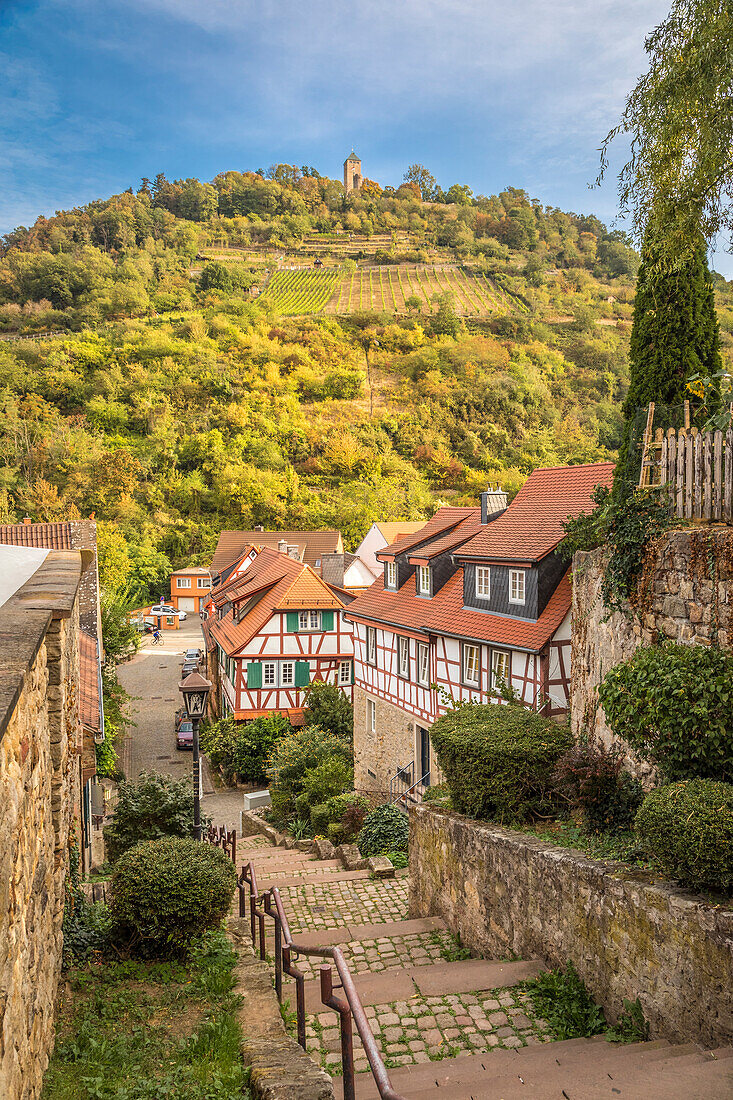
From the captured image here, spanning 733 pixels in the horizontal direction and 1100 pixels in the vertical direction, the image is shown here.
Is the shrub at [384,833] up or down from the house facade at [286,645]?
down

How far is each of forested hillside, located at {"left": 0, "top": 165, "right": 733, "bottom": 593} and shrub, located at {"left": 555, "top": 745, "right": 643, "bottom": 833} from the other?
37.2m

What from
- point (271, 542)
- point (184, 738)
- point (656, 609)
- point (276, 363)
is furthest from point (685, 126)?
point (276, 363)

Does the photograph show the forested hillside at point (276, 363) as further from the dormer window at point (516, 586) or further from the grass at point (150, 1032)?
the grass at point (150, 1032)

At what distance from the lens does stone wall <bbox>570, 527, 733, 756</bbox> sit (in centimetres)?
594

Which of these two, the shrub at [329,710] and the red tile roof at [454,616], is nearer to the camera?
the red tile roof at [454,616]

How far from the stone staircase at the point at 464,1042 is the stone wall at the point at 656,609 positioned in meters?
2.67

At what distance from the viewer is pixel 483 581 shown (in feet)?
49.5

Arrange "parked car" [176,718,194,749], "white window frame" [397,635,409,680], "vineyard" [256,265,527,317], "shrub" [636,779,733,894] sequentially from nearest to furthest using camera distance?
"shrub" [636,779,733,894]
"white window frame" [397,635,409,680]
"parked car" [176,718,194,749]
"vineyard" [256,265,527,317]

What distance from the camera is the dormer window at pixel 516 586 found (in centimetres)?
1387

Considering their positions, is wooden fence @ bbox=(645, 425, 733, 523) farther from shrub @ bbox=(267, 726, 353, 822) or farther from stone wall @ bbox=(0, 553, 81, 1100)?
shrub @ bbox=(267, 726, 353, 822)

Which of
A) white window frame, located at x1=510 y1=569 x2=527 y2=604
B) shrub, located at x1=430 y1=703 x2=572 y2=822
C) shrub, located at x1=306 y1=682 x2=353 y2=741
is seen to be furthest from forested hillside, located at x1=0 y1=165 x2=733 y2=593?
shrub, located at x1=430 y1=703 x2=572 y2=822

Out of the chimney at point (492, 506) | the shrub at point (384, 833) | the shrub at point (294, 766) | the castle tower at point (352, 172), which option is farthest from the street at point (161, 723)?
the castle tower at point (352, 172)

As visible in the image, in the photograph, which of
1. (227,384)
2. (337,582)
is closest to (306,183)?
(227,384)

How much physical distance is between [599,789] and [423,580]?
→ 11.3 metres
